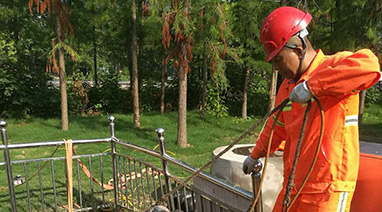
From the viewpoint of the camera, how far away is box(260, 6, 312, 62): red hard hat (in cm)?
188

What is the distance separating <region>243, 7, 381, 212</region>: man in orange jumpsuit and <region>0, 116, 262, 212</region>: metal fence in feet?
1.62

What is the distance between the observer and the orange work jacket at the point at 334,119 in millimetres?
1680

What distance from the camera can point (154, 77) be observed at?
16.3m

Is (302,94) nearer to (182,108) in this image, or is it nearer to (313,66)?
(313,66)

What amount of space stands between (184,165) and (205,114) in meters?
11.1

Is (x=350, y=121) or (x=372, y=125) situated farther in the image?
(x=372, y=125)

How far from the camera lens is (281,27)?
1.89 metres

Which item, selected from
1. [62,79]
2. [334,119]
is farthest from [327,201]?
[62,79]

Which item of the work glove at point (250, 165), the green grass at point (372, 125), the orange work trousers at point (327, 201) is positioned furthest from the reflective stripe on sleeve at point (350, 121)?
the green grass at point (372, 125)

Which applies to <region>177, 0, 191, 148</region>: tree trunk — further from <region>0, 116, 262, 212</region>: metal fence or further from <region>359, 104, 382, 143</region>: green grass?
<region>359, 104, 382, 143</region>: green grass

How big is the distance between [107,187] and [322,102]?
4.69m

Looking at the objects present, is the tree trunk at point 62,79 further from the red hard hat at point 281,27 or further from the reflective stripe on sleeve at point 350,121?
the reflective stripe on sleeve at point 350,121

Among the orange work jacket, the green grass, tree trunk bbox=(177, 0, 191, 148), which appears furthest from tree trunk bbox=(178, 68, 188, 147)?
the orange work jacket

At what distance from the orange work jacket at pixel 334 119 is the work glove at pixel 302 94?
2cm
